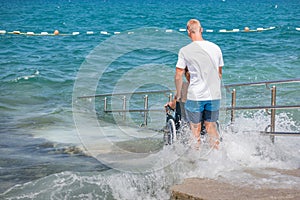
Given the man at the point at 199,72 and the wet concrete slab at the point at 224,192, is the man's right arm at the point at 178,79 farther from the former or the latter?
the wet concrete slab at the point at 224,192

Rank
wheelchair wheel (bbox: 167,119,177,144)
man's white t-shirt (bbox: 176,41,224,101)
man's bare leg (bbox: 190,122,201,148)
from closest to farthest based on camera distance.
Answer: man's white t-shirt (bbox: 176,41,224,101) → man's bare leg (bbox: 190,122,201,148) → wheelchair wheel (bbox: 167,119,177,144)

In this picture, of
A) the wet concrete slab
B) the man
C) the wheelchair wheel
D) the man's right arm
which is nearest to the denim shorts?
the man

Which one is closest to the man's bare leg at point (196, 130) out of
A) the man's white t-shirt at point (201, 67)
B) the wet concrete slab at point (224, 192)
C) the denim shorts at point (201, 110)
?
the denim shorts at point (201, 110)

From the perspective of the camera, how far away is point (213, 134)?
239 inches

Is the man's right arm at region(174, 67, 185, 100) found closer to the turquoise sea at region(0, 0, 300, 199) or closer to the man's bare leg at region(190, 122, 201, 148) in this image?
the man's bare leg at region(190, 122, 201, 148)

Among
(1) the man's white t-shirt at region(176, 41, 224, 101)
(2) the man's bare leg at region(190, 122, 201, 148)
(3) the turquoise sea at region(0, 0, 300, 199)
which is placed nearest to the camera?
(1) the man's white t-shirt at region(176, 41, 224, 101)

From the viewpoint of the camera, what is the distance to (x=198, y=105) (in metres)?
5.85

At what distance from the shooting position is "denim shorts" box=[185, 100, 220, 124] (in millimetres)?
5863

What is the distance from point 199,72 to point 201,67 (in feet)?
0.20

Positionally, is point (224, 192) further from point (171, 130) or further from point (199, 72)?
point (171, 130)

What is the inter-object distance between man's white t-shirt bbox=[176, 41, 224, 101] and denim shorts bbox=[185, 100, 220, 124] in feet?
0.22

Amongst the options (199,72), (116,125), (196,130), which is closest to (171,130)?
(196,130)

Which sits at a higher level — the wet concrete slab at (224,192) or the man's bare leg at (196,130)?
the man's bare leg at (196,130)

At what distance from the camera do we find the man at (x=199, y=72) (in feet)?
18.8
